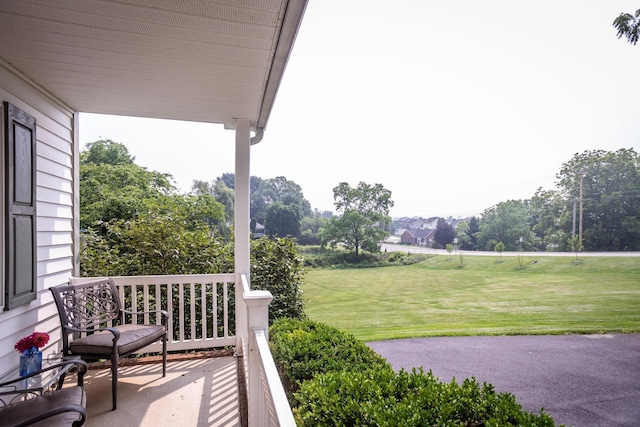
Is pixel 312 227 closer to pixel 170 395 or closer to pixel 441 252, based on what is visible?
pixel 441 252

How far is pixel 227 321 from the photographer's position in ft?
12.0

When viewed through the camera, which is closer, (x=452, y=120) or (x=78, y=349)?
(x=78, y=349)

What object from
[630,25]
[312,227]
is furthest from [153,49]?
[630,25]

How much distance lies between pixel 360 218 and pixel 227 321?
7818 mm

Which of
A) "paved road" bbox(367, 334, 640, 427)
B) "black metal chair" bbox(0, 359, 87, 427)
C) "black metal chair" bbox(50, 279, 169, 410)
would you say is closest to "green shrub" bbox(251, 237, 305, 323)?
"black metal chair" bbox(50, 279, 169, 410)

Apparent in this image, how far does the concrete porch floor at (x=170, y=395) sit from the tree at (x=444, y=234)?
10.0 metres

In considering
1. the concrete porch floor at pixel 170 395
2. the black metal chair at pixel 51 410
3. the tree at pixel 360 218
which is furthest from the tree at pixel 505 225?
the black metal chair at pixel 51 410

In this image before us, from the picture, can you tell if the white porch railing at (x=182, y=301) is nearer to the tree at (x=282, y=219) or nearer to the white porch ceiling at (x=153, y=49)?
the white porch ceiling at (x=153, y=49)

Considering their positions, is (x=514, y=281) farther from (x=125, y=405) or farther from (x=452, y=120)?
(x=125, y=405)

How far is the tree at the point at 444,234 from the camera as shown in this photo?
11.8 m

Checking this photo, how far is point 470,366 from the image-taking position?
5.84 m

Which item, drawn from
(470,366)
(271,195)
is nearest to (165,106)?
→ (470,366)

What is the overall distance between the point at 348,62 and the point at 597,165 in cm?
871

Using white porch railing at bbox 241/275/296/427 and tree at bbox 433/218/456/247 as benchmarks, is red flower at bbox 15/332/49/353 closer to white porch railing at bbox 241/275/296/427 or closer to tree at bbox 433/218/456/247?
white porch railing at bbox 241/275/296/427
